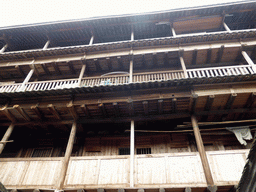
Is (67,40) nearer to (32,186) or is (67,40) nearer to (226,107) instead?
(32,186)

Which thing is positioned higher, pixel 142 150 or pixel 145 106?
pixel 145 106

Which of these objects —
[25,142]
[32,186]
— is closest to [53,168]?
[32,186]

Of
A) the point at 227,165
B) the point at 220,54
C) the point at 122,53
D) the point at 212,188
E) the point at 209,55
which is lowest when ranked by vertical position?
the point at 212,188

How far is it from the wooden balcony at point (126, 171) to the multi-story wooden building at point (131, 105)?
4 centimetres

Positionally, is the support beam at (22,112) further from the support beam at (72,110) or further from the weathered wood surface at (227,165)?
the weathered wood surface at (227,165)

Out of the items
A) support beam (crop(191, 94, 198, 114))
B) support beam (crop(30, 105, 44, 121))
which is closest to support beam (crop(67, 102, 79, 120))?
support beam (crop(30, 105, 44, 121))

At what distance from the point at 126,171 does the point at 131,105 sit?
3.14 m

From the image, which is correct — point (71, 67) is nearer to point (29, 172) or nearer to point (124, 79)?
point (124, 79)

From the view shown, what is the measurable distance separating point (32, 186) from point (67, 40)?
11.5m

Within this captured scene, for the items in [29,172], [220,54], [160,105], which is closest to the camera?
[29,172]

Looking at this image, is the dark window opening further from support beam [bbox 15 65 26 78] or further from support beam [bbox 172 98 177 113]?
support beam [bbox 15 65 26 78]

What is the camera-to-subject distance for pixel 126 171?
7.86 m

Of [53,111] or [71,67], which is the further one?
[71,67]

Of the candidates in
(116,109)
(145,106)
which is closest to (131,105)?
(145,106)
